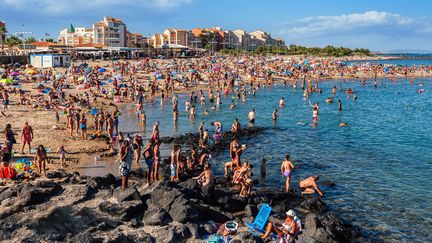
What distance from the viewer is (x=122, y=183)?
493 inches

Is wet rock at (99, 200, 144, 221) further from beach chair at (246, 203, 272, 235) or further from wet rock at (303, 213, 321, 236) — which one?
wet rock at (303, 213, 321, 236)

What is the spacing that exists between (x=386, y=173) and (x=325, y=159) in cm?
280

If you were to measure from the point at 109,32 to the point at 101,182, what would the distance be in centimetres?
9002

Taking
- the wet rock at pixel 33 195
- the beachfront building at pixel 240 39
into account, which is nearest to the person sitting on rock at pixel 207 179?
the wet rock at pixel 33 195

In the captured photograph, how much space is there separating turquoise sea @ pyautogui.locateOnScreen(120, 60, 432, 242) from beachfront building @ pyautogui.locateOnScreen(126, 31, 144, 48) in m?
72.9

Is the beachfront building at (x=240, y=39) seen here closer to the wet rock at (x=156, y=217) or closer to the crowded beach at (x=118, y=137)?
the crowded beach at (x=118, y=137)

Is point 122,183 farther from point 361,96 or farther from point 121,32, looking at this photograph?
point 121,32

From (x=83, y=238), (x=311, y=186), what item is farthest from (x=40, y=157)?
(x=311, y=186)

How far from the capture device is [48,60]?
5012 cm

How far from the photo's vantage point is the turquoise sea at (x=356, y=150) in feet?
39.6

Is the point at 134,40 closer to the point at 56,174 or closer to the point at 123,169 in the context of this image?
the point at 56,174

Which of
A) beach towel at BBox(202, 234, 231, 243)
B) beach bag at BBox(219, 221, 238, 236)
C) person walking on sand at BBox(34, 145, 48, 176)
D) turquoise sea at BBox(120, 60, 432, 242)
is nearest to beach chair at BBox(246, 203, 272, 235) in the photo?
beach bag at BBox(219, 221, 238, 236)

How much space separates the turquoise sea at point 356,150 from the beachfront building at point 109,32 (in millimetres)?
64581

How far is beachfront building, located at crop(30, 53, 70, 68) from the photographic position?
5003 cm
